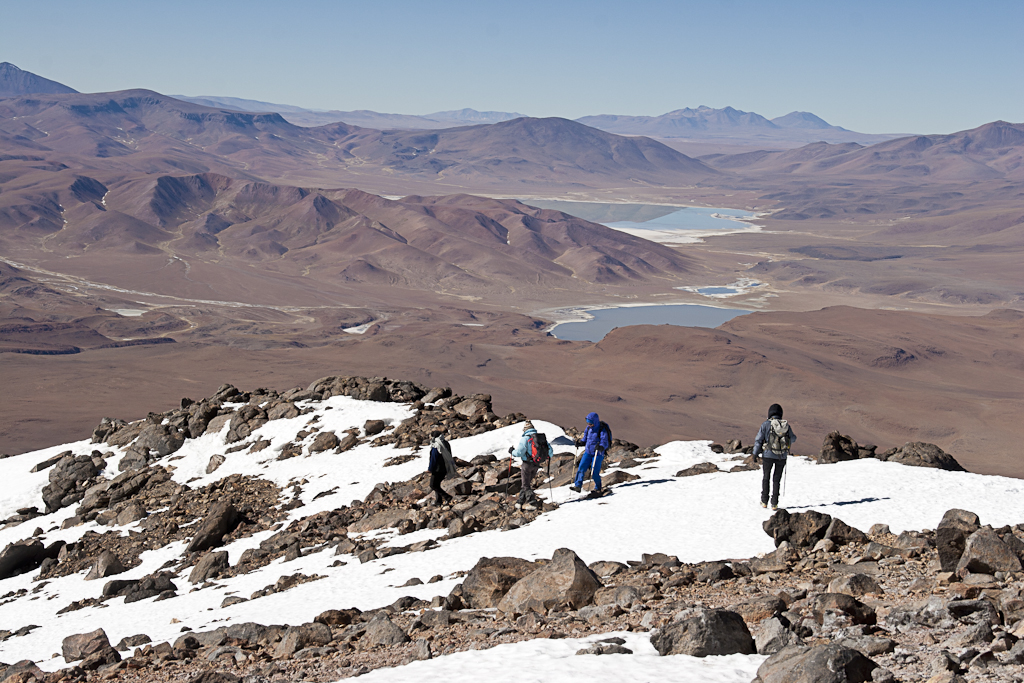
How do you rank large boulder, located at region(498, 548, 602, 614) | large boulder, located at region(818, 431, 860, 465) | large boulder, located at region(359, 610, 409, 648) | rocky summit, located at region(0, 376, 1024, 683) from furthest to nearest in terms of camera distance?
large boulder, located at region(818, 431, 860, 465) < large boulder, located at region(498, 548, 602, 614) < large boulder, located at region(359, 610, 409, 648) < rocky summit, located at region(0, 376, 1024, 683)

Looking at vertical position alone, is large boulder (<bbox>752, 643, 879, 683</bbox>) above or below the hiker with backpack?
above

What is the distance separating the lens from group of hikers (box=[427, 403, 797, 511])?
10.8m

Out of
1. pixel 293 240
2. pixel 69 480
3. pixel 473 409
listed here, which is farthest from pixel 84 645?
pixel 293 240

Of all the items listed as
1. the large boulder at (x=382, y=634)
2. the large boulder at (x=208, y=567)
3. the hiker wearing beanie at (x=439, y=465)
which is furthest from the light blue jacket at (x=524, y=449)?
the large boulder at (x=208, y=567)

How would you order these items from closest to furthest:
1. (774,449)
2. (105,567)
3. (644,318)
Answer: (774,449)
(105,567)
(644,318)

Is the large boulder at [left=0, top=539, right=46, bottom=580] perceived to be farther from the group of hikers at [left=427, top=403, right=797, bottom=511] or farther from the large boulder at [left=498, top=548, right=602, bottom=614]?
the large boulder at [left=498, top=548, right=602, bottom=614]

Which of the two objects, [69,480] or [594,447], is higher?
[594,447]

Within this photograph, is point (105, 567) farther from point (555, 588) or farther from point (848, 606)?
point (848, 606)

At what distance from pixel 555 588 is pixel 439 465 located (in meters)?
5.95

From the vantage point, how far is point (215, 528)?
48.5ft

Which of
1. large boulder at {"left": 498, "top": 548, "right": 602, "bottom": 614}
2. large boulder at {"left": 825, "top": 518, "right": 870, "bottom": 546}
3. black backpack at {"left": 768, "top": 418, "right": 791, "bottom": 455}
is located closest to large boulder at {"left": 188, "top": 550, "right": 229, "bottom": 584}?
large boulder at {"left": 498, "top": 548, "right": 602, "bottom": 614}

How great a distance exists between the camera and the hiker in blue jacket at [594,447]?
12.6m

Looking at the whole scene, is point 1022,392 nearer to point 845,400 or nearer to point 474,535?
point 845,400

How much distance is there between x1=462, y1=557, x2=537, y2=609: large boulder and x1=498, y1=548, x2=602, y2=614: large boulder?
24 cm
